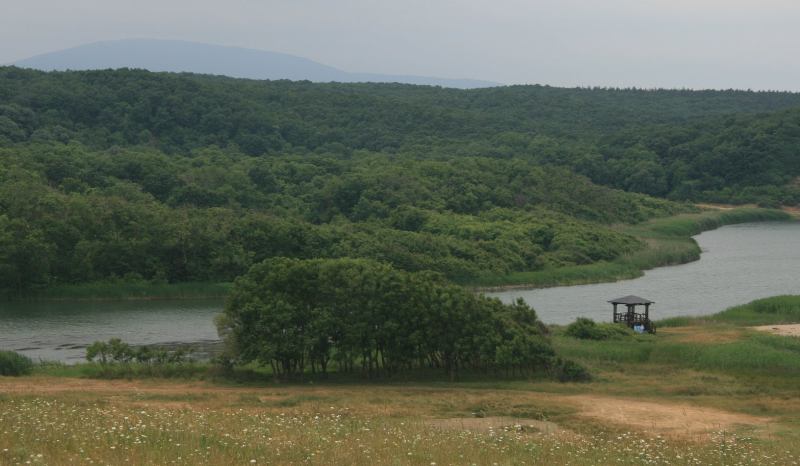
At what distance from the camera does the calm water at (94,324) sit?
4581 centimetres

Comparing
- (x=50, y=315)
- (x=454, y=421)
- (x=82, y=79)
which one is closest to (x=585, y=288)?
(x=50, y=315)

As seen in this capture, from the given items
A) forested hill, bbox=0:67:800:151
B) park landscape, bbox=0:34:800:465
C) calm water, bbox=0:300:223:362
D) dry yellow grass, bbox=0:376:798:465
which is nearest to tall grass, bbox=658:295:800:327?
park landscape, bbox=0:34:800:465

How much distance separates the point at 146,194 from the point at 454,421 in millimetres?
55201

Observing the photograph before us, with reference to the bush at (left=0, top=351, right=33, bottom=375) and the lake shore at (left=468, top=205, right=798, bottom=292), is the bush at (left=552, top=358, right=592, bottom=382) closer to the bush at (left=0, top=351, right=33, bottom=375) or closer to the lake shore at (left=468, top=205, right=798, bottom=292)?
the bush at (left=0, top=351, right=33, bottom=375)

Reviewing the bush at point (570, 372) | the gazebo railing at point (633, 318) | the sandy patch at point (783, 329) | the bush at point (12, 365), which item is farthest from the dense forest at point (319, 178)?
the bush at point (570, 372)

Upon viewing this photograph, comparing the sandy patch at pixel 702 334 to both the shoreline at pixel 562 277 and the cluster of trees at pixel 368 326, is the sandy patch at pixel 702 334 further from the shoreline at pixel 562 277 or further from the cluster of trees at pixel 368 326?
the shoreline at pixel 562 277

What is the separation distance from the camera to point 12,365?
38.1 metres

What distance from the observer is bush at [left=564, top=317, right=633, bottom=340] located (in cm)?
4341

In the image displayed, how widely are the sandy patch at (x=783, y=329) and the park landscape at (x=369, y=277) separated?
527 mm

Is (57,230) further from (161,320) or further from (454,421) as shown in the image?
(454,421)

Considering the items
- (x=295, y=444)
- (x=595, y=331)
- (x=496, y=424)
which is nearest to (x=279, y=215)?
(x=595, y=331)

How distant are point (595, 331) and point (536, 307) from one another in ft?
47.8

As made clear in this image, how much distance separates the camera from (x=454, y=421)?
91.6 ft

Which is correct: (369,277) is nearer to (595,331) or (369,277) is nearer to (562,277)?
(595,331)
